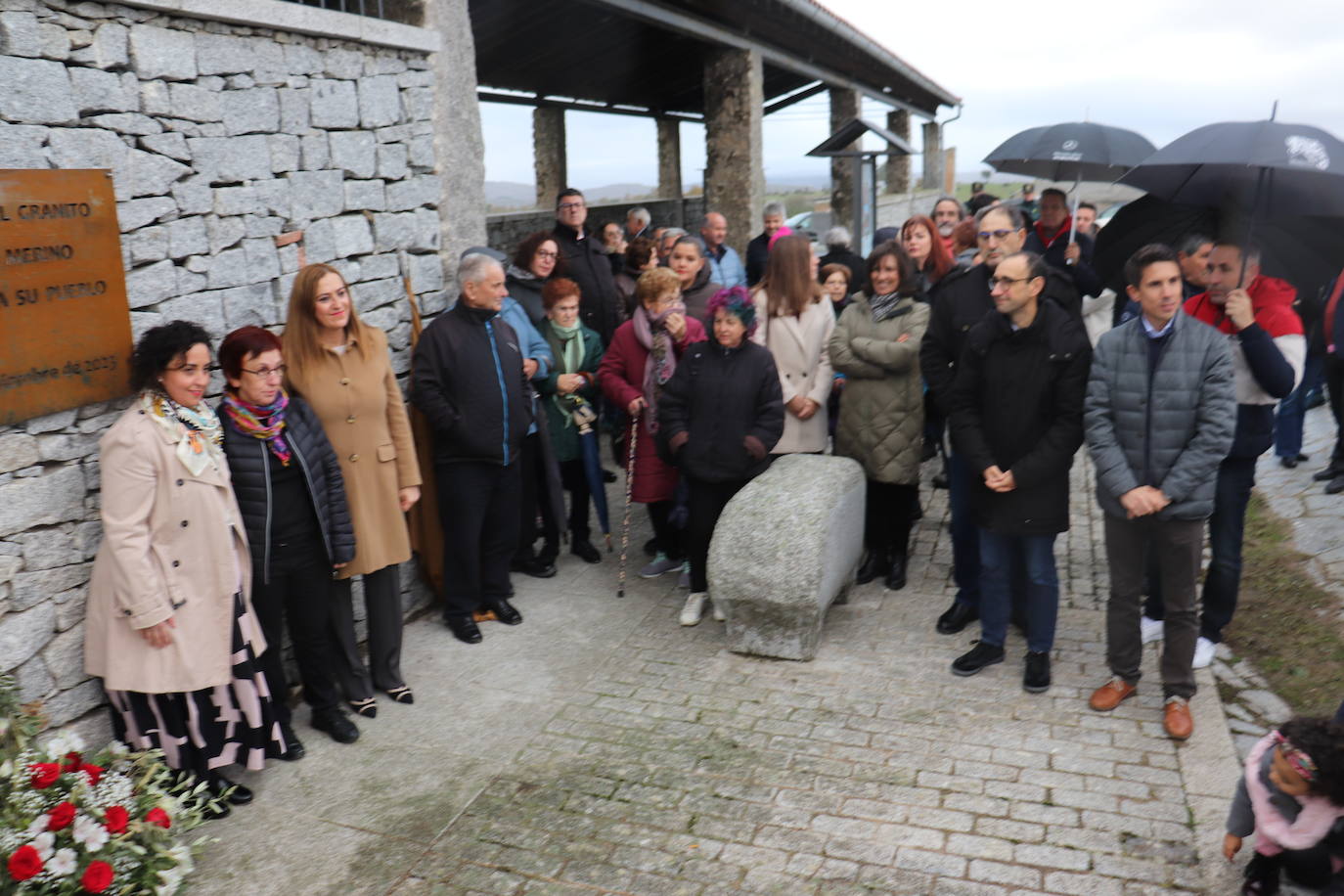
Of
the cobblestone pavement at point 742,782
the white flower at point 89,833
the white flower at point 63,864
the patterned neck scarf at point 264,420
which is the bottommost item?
the cobblestone pavement at point 742,782

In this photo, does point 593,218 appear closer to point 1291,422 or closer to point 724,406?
point 724,406

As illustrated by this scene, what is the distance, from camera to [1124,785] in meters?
4.15

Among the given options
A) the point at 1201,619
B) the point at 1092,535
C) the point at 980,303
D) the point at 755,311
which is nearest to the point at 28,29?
the point at 755,311

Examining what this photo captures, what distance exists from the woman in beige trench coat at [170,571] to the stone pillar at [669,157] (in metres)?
16.6

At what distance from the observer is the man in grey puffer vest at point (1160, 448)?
4.32 meters

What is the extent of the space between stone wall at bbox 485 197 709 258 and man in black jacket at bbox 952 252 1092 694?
4.44m

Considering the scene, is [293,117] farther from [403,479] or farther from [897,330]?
[897,330]

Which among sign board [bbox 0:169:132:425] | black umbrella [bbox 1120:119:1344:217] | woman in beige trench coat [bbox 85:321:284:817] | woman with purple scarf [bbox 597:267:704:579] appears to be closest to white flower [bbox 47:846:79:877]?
woman in beige trench coat [bbox 85:321:284:817]

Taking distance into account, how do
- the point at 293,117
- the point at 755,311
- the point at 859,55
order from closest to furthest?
the point at 293,117
the point at 755,311
the point at 859,55

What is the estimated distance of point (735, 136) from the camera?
11.8 meters

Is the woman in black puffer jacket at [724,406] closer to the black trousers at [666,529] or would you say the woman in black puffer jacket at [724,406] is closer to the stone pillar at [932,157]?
the black trousers at [666,529]

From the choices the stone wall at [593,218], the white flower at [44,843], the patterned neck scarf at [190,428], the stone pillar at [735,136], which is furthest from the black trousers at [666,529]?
the stone pillar at [735,136]

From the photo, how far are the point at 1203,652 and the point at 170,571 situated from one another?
15.4 ft

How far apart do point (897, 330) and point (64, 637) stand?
4310mm
